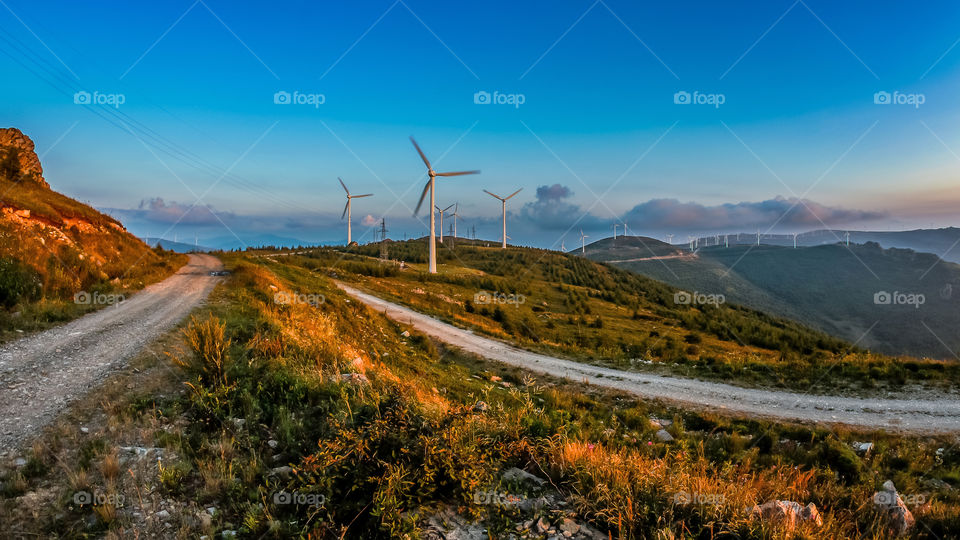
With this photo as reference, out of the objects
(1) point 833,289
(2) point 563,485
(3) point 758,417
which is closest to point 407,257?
(3) point 758,417

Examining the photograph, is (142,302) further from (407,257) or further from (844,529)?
(407,257)

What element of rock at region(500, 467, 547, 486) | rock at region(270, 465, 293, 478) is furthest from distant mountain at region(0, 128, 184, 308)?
rock at region(500, 467, 547, 486)

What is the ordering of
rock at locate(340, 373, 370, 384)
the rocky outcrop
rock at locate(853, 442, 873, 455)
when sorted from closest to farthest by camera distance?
rock at locate(340, 373, 370, 384), rock at locate(853, 442, 873, 455), the rocky outcrop

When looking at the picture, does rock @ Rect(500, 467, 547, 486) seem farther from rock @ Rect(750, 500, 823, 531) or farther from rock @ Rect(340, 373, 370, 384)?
rock @ Rect(340, 373, 370, 384)

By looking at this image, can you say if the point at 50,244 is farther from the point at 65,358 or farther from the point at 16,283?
the point at 65,358

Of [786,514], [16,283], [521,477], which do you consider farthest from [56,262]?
[786,514]

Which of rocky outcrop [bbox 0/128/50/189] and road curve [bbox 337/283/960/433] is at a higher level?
rocky outcrop [bbox 0/128/50/189]
